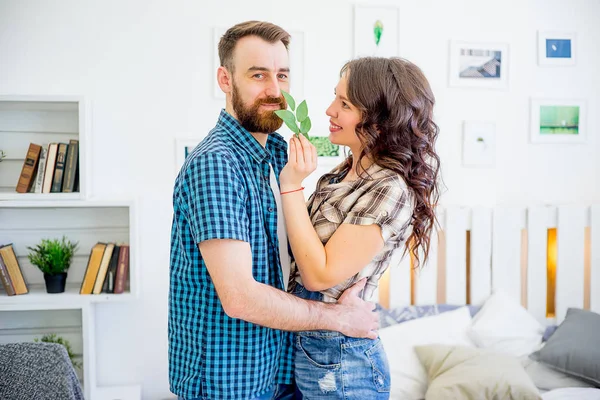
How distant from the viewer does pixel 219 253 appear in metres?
1.24

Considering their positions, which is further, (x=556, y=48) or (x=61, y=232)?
(x=556, y=48)

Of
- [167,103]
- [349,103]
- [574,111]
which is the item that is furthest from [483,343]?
[167,103]

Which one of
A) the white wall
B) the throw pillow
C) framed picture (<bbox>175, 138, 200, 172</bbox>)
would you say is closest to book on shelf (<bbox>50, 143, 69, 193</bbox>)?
the white wall

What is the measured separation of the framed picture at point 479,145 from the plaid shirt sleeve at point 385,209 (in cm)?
182

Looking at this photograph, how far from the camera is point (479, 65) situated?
10.3 ft

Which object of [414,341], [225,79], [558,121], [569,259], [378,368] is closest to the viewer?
[378,368]

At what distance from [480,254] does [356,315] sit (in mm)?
1804

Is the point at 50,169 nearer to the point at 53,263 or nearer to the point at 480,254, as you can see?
the point at 53,263

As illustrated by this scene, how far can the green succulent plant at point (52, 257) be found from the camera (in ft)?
8.54

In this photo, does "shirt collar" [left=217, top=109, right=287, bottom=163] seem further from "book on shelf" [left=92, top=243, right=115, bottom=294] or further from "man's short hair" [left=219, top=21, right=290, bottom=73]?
"book on shelf" [left=92, top=243, right=115, bottom=294]

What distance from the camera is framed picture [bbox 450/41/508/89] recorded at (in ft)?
10.2

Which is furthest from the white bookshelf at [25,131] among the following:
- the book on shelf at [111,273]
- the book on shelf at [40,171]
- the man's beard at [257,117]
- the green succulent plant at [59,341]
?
the man's beard at [257,117]

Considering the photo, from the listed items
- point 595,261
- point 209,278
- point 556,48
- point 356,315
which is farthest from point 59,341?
point 556,48

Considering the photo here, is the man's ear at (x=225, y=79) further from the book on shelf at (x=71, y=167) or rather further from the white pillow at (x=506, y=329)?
the white pillow at (x=506, y=329)
